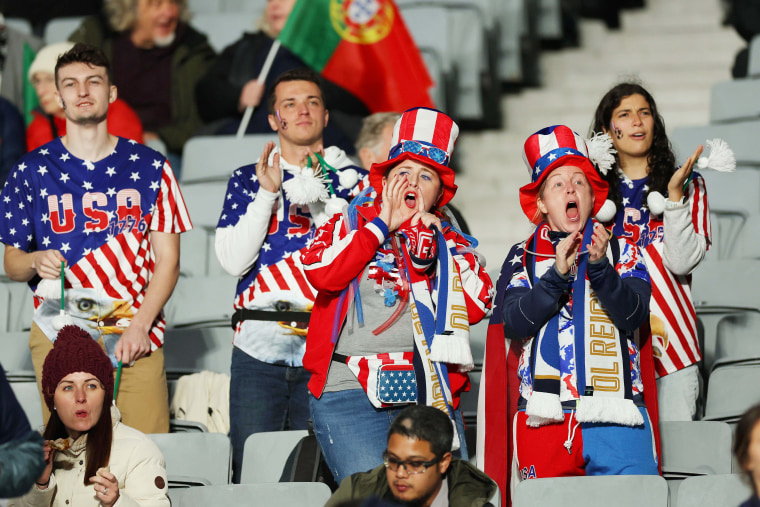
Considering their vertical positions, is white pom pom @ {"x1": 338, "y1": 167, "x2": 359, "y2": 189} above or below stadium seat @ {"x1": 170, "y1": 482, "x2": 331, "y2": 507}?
above

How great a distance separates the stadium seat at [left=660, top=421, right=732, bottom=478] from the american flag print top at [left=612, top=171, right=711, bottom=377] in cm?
33

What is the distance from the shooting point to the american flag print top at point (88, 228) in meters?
3.88

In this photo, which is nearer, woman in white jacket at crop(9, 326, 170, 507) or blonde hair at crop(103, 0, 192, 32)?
woman in white jacket at crop(9, 326, 170, 507)

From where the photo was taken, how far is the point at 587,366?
3146 millimetres

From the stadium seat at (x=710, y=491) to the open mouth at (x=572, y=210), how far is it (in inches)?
30.3

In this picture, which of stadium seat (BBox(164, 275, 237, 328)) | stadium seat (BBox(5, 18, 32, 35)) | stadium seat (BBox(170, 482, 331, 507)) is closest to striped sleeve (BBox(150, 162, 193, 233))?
stadium seat (BBox(164, 275, 237, 328))

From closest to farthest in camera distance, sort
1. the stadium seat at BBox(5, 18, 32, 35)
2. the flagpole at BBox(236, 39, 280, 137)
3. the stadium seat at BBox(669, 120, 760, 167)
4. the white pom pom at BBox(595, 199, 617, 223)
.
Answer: the white pom pom at BBox(595, 199, 617, 223)
the stadium seat at BBox(669, 120, 760, 167)
the flagpole at BBox(236, 39, 280, 137)
the stadium seat at BBox(5, 18, 32, 35)

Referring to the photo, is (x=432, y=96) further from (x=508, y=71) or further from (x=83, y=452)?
(x=83, y=452)

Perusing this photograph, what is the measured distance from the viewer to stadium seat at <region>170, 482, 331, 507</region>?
3.06m

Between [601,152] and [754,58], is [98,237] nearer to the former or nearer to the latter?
[601,152]

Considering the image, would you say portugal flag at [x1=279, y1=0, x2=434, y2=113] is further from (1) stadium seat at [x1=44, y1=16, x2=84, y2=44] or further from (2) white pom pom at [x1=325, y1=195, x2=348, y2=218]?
(2) white pom pom at [x1=325, y1=195, x2=348, y2=218]

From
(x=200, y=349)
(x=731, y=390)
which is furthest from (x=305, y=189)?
(x=731, y=390)

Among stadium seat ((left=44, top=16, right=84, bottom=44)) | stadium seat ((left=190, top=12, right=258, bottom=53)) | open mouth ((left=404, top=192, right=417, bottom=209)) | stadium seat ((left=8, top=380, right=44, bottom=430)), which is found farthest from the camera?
stadium seat ((left=44, top=16, right=84, bottom=44))

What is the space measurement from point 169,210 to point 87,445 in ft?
3.35
